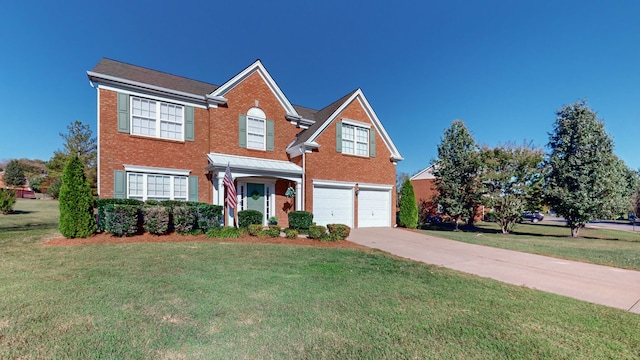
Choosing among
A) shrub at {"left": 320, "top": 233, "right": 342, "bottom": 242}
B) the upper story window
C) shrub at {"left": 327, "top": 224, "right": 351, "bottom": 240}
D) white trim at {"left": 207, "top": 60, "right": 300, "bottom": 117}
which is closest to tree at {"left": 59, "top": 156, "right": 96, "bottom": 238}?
white trim at {"left": 207, "top": 60, "right": 300, "bottom": 117}

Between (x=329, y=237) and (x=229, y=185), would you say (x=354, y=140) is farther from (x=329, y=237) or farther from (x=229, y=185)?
(x=229, y=185)

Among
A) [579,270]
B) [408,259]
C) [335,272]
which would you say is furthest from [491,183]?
[335,272]

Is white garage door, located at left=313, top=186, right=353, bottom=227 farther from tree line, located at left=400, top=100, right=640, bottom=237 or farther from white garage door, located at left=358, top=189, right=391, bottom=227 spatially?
tree line, located at left=400, top=100, right=640, bottom=237

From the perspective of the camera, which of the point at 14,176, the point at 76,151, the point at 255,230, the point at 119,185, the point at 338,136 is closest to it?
the point at 255,230

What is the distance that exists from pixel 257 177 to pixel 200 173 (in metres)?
2.65

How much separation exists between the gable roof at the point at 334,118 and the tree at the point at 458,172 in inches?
180

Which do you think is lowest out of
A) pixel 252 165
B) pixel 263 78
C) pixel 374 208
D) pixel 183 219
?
pixel 374 208

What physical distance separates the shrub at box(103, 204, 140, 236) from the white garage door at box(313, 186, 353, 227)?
8.11 m

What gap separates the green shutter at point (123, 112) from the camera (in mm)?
11406

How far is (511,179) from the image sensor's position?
17.5 metres

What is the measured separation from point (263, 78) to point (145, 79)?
5438 mm

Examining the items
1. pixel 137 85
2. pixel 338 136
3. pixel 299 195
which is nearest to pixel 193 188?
pixel 137 85

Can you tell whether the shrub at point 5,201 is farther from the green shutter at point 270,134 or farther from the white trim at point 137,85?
the green shutter at point 270,134

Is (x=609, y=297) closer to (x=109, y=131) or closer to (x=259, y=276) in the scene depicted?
(x=259, y=276)
